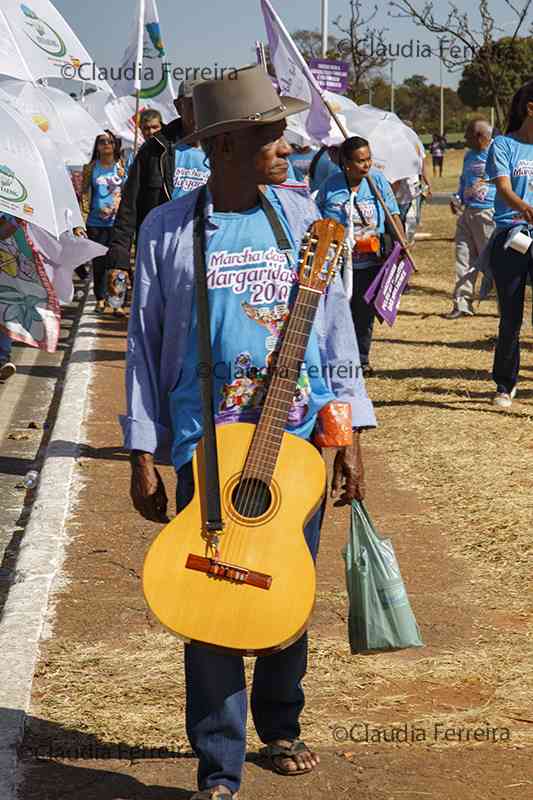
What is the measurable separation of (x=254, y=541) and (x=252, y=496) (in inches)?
5.1

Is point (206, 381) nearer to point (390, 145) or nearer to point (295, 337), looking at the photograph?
point (295, 337)

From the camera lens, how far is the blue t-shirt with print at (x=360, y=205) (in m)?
11.1

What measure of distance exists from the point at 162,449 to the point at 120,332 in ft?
35.3

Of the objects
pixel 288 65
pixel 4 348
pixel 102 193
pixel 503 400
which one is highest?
pixel 288 65

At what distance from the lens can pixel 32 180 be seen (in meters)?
9.50

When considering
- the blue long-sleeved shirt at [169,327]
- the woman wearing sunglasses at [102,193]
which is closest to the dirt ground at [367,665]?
the blue long-sleeved shirt at [169,327]

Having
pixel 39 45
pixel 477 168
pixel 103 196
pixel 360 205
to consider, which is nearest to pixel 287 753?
pixel 360 205

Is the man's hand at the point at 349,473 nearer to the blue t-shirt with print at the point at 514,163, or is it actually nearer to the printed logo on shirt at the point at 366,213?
the blue t-shirt with print at the point at 514,163

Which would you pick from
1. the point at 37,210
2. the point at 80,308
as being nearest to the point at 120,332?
the point at 80,308

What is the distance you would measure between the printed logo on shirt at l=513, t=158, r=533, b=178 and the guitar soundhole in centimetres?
639

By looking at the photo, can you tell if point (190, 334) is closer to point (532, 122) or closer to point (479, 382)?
point (532, 122)

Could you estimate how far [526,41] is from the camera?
1256 inches

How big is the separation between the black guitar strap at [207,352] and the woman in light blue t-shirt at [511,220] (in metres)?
5.87

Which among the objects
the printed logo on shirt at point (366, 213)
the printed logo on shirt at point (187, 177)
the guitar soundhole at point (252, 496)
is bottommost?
the printed logo on shirt at point (366, 213)
